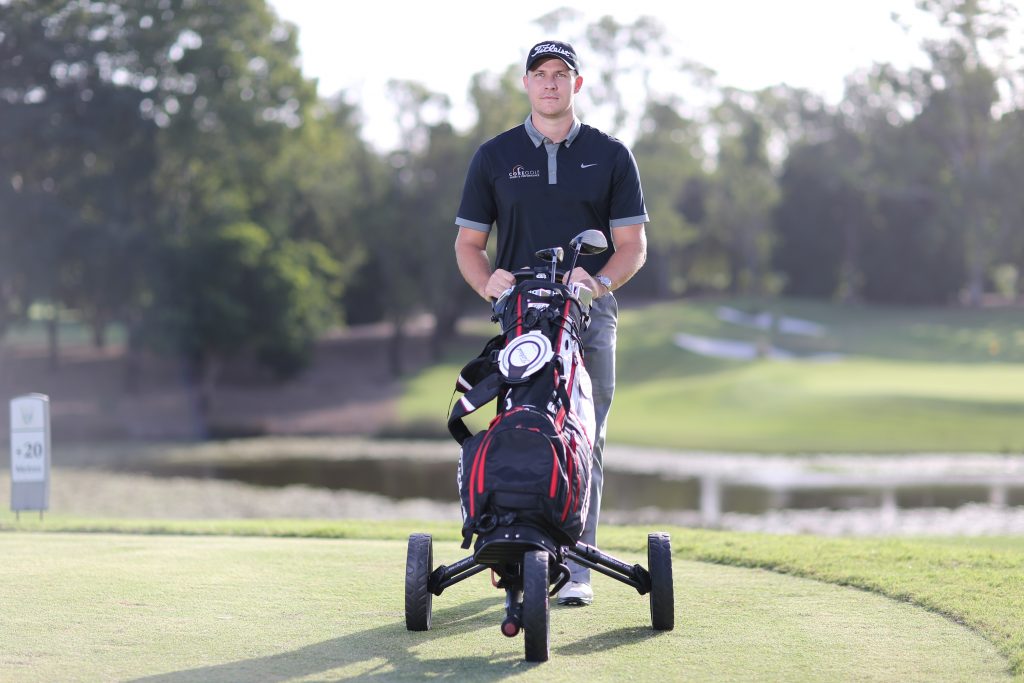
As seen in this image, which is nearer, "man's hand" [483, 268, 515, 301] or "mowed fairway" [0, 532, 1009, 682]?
"mowed fairway" [0, 532, 1009, 682]

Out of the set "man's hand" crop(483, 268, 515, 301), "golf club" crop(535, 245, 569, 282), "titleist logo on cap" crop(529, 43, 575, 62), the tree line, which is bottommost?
"man's hand" crop(483, 268, 515, 301)

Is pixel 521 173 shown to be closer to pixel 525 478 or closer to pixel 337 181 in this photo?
pixel 525 478

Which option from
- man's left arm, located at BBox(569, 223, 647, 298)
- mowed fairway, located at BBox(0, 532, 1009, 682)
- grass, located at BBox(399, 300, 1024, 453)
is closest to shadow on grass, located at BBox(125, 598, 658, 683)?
mowed fairway, located at BBox(0, 532, 1009, 682)

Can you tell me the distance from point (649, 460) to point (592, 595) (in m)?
21.2

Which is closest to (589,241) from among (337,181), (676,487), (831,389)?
(676,487)

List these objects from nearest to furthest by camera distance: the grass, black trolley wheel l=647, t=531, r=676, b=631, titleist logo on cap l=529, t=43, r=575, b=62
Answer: black trolley wheel l=647, t=531, r=676, b=631
titleist logo on cap l=529, t=43, r=575, b=62
the grass

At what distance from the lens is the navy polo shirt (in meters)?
5.50

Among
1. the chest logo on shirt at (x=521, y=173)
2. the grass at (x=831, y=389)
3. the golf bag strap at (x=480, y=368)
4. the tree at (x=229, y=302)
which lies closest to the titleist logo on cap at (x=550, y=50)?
the chest logo on shirt at (x=521, y=173)

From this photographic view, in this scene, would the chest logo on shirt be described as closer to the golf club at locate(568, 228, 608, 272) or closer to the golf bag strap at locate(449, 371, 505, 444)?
the golf club at locate(568, 228, 608, 272)

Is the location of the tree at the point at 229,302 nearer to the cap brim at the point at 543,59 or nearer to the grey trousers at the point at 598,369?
the grey trousers at the point at 598,369

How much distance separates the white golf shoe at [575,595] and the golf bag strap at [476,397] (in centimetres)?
112

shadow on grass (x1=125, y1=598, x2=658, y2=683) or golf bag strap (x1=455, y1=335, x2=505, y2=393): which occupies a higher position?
golf bag strap (x1=455, y1=335, x2=505, y2=393)

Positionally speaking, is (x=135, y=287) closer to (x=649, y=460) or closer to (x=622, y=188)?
(x=649, y=460)

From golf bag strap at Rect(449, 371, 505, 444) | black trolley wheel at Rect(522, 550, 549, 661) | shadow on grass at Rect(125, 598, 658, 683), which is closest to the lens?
shadow on grass at Rect(125, 598, 658, 683)
